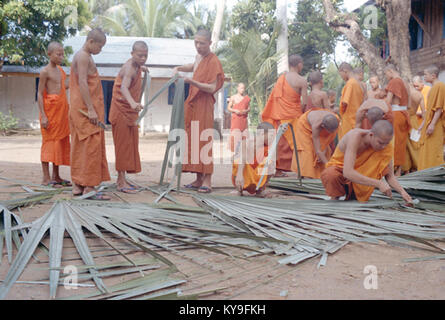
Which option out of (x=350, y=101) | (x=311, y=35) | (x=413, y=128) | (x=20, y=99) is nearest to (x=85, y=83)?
(x=350, y=101)

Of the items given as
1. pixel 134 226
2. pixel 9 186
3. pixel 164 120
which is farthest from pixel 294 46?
pixel 134 226

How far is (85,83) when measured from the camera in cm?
434

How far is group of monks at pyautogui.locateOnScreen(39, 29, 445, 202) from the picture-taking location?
4.10m

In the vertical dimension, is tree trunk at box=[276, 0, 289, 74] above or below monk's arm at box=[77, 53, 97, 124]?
above

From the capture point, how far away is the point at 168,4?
26.2 m

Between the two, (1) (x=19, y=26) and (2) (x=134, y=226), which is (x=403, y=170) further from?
(1) (x=19, y=26)

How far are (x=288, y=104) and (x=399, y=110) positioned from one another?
149 centimetres

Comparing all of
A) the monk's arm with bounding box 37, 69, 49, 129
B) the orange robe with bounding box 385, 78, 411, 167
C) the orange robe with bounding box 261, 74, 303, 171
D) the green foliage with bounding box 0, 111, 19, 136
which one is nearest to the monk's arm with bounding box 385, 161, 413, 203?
the orange robe with bounding box 261, 74, 303, 171

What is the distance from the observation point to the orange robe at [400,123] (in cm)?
615

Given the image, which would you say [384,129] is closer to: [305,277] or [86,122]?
[305,277]

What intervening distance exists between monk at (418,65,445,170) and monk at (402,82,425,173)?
28 centimetres

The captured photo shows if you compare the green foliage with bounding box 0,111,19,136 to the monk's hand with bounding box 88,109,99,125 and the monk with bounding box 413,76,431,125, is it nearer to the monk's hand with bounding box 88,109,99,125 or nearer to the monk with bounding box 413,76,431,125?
the monk's hand with bounding box 88,109,99,125

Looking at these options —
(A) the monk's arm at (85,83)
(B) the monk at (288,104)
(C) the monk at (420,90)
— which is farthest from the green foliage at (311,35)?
(A) the monk's arm at (85,83)

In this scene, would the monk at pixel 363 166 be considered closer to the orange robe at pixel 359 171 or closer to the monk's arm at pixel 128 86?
the orange robe at pixel 359 171
